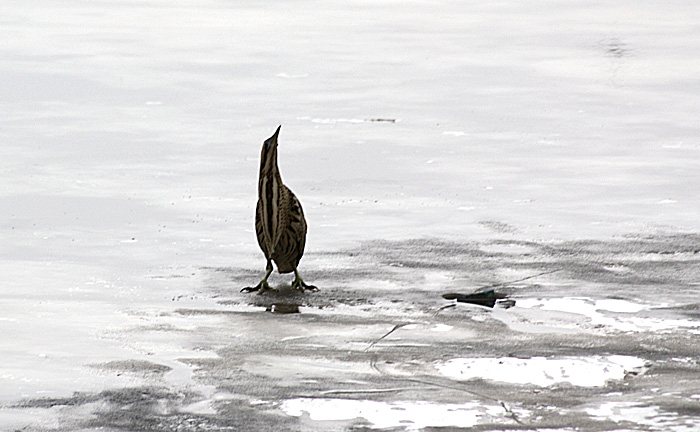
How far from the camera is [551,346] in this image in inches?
307

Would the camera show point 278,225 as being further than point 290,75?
No

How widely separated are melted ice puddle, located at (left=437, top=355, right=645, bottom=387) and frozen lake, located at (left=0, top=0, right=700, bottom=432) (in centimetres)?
2

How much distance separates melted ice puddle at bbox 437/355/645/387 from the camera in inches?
284

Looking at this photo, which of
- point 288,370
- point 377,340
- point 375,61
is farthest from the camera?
point 375,61

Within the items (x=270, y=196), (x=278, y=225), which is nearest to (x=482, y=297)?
(x=278, y=225)

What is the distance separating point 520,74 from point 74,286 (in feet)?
35.6

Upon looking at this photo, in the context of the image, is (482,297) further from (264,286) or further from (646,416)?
(646,416)

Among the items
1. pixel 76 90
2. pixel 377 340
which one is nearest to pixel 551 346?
pixel 377 340

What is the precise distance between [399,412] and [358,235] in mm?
4104

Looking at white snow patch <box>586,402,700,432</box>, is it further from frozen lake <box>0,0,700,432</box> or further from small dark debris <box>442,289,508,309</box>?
small dark debris <box>442,289,508,309</box>

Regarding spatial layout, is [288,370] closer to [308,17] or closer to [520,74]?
[520,74]

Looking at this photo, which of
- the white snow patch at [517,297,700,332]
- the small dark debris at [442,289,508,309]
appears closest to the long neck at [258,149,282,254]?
the small dark debris at [442,289,508,309]

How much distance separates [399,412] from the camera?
6688mm

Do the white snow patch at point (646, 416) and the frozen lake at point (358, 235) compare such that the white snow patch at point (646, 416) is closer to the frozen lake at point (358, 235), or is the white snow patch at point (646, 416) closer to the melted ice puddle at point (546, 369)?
the frozen lake at point (358, 235)
